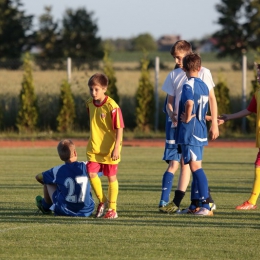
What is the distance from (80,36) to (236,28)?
1191 centimetres

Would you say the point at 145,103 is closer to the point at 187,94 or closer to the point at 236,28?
the point at 187,94

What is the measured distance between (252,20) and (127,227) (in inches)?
2229

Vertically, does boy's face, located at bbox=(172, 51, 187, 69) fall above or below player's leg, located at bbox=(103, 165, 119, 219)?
above

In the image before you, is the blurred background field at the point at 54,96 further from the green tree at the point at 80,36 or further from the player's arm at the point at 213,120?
the green tree at the point at 80,36

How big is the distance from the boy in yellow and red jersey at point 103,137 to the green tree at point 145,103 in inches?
800

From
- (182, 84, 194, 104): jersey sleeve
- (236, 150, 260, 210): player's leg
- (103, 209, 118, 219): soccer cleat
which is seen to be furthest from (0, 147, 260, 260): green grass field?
(182, 84, 194, 104): jersey sleeve

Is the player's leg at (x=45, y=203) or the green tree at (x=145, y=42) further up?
the green tree at (x=145, y=42)

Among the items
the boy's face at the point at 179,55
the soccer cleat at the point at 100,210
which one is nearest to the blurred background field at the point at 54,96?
the boy's face at the point at 179,55

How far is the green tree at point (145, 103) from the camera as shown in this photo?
97.0 feet

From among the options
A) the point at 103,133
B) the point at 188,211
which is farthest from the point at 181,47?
the point at 188,211

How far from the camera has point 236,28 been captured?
209 ft

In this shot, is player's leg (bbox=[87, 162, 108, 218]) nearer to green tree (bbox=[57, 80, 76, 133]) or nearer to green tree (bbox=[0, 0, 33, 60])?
green tree (bbox=[57, 80, 76, 133])

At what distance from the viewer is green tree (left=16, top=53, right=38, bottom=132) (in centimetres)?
2911

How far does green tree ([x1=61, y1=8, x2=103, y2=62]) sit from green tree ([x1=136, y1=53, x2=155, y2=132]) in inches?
1187
